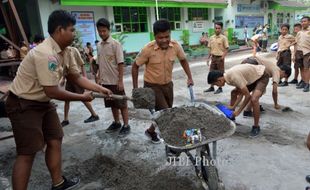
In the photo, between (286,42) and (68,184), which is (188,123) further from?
(286,42)

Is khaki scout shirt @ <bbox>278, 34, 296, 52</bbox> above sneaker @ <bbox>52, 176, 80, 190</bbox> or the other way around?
above

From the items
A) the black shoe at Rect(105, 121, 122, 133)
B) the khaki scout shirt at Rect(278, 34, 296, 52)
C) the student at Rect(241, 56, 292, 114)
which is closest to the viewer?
the student at Rect(241, 56, 292, 114)

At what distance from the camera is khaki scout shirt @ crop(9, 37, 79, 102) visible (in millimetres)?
2291

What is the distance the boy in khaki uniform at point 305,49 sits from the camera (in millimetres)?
6566

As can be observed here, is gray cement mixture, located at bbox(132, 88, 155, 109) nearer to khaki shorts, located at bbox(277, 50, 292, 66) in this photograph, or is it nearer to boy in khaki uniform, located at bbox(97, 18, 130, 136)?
boy in khaki uniform, located at bbox(97, 18, 130, 136)

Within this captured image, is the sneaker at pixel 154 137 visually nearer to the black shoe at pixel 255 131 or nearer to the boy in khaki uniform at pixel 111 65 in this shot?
the boy in khaki uniform at pixel 111 65

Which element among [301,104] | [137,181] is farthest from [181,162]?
[301,104]

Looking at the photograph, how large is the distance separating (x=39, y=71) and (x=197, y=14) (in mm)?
17135

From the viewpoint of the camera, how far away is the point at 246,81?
3.90 meters

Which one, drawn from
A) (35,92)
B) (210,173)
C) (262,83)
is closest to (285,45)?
(262,83)

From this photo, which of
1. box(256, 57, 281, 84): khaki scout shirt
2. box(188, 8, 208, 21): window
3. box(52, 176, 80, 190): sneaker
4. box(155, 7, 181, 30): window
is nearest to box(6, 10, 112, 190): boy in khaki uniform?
box(52, 176, 80, 190): sneaker

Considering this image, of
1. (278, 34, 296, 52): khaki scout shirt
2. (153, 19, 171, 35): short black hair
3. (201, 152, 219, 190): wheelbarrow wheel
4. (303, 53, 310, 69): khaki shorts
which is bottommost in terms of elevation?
(201, 152, 219, 190): wheelbarrow wheel

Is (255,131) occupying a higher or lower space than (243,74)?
lower

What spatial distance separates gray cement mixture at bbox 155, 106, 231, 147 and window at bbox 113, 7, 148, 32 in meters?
11.8
